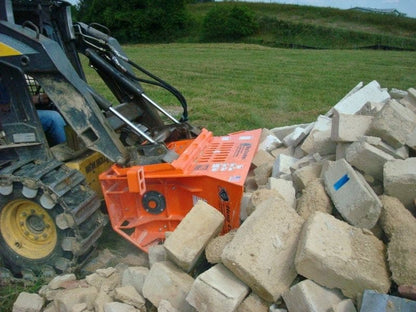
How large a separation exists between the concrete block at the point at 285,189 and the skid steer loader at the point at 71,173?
0.91 ft

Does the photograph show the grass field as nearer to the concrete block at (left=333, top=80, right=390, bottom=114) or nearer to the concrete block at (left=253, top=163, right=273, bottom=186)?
the concrete block at (left=333, top=80, right=390, bottom=114)

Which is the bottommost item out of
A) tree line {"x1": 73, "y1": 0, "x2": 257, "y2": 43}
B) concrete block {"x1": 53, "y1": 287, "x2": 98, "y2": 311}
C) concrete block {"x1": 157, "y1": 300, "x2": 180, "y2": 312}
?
tree line {"x1": 73, "y1": 0, "x2": 257, "y2": 43}

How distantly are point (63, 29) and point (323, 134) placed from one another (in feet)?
9.48

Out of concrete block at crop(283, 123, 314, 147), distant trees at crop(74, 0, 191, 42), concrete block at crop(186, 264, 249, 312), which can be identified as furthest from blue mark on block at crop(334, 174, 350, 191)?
distant trees at crop(74, 0, 191, 42)

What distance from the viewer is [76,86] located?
3.58 metres

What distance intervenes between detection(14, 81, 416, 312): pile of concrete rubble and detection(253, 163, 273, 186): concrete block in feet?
1.01

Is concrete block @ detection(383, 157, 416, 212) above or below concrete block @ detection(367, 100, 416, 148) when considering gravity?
below

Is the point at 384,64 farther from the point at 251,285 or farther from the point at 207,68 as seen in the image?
the point at 251,285

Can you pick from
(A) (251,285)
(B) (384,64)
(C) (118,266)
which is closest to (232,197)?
(A) (251,285)

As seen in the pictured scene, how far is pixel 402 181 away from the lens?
3.33m

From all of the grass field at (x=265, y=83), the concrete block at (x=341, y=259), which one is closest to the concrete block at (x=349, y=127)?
the concrete block at (x=341, y=259)

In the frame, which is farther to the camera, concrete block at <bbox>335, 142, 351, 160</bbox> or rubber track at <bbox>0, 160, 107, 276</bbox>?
concrete block at <bbox>335, 142, 351, 160</bbox>

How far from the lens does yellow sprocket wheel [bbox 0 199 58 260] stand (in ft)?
12.3

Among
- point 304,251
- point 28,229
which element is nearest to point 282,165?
point 304,251
